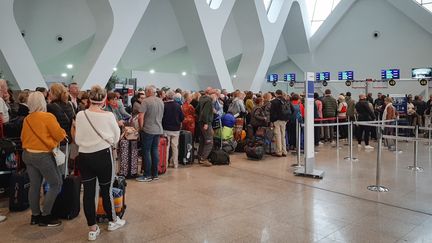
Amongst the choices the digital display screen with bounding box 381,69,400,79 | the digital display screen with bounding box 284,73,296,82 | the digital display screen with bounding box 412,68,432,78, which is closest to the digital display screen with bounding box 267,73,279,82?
the digital display screen with bounding box 284,73,296,82

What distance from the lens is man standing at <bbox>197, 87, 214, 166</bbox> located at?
7156 millimetres

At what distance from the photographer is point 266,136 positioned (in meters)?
8.62

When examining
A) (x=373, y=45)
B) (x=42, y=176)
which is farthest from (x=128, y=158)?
(x=373, y=45)

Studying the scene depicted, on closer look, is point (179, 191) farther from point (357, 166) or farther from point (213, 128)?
point (357, 166)

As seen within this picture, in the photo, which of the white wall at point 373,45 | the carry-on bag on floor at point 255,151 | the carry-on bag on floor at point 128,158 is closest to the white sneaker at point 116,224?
the carry-on bag on floor at point 128,158

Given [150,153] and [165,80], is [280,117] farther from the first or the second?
[165,80]

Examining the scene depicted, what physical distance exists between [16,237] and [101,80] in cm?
825

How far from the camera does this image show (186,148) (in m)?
7.34

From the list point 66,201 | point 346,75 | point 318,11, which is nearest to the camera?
point 66,201

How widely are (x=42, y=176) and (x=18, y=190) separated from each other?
76 cm

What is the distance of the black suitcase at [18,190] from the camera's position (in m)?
4.34

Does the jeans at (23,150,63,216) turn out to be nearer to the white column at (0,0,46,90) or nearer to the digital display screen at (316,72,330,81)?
the white column at (0,0,46,90)

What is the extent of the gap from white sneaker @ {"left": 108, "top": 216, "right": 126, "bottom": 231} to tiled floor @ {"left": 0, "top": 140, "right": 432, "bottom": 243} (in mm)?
79

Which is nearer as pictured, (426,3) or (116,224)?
(116,224)
